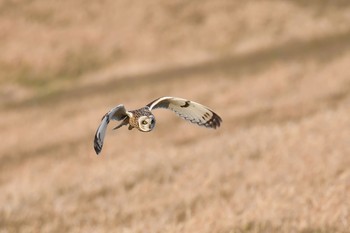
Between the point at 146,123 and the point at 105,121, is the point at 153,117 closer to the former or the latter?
the point at 146,123

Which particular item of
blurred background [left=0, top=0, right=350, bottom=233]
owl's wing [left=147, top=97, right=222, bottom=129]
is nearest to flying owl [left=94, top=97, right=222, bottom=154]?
owl's wing [left=147, top=97, right=222, bottom=129]

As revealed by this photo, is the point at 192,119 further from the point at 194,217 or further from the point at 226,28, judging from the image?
the point at 226,28

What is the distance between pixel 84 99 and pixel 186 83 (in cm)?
478

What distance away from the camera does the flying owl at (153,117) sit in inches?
243

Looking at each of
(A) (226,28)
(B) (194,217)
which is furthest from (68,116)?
(B) (194,217)

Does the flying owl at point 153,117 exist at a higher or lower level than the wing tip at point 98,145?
higher

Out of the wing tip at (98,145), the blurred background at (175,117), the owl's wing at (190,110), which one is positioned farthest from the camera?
the blurred background at (175,117)

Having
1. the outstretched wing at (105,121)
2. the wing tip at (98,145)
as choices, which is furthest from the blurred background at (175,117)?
the wing tip at (98,145)

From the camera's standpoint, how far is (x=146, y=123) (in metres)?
6.12

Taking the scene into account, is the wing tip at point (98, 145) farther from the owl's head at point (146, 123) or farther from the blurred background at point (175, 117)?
the blurred background at point (175, 117)

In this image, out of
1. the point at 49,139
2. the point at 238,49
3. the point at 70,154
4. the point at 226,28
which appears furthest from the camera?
the point at 226,28

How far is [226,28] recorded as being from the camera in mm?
48562

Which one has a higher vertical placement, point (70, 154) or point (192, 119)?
point (70, 154)

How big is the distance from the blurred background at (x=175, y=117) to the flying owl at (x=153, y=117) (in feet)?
4.96
